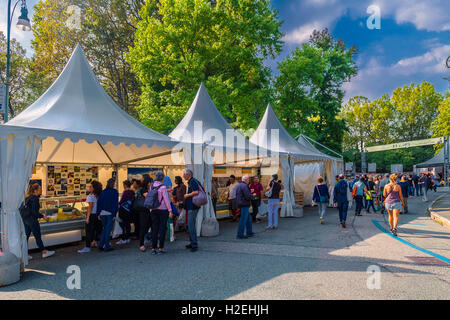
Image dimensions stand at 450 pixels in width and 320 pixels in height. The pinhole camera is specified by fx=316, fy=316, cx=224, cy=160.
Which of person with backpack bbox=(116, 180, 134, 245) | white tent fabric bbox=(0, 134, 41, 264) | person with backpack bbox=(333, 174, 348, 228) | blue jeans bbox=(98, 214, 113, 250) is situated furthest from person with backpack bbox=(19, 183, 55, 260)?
person with backpack bbox=(333, 174, 348, 228)

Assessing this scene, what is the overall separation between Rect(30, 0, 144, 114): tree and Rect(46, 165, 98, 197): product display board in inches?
494

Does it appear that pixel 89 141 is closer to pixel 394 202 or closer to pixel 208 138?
pixel 208 138

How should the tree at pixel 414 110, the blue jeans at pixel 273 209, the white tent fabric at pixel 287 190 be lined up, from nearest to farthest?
the blue jeans at pixel 273 209 → the white tent fabric at pixel 287 190 → the tree at pixel 414 110

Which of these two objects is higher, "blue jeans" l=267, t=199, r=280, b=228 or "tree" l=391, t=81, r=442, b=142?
"tree" l=391, t=81, r=442, b=142

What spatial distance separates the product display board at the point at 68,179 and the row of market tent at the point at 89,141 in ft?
1.18

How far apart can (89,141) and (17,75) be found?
2254cm

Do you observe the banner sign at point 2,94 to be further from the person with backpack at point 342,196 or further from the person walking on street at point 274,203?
the person with backpack at point 342,196

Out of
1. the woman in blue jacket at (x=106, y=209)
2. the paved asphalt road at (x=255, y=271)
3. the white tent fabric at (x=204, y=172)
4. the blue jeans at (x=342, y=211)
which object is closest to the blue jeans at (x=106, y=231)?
the woman in blue jacket at (x=106, y=209)

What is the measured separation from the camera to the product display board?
1155cm

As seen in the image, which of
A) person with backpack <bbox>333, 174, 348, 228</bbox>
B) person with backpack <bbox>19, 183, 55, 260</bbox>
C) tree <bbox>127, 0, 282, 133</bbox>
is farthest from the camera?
tree <bbox>127, 0, 282, 133</bbox>

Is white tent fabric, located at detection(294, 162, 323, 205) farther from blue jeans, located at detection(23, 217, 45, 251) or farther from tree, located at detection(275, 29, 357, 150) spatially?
blue jeans, located at detection(23, 217, 45, 251)

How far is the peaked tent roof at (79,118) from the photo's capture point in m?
7.14

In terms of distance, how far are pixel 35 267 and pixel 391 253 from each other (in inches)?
286

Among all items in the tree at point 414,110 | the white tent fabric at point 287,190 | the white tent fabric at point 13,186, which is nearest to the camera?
the white tent fabric at point 13,186
